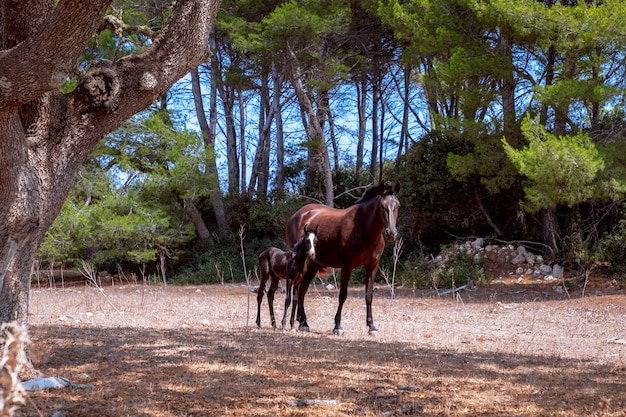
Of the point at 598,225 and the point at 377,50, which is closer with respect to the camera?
the point at 598,225

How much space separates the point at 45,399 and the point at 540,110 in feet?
51.1

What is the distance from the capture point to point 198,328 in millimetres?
8305

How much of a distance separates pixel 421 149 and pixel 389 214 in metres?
12.0

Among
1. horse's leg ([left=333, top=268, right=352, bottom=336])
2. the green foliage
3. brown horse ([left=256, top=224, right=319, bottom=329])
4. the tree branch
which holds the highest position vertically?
the green foliage

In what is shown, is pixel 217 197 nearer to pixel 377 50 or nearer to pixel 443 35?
pixel 377 50

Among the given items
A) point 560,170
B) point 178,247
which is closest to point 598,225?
point 560,170

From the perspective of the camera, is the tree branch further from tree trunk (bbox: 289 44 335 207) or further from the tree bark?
tree trunk (bbox: 289 44 335 207)

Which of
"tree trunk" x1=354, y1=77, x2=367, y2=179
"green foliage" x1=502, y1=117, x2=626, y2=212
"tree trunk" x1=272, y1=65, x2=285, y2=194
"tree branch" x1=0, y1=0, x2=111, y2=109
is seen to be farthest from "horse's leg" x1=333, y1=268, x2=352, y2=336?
"tree trunk" x1=354, y1=77, x2=367, y2=179

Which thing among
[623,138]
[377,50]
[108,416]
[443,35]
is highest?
[377,50]

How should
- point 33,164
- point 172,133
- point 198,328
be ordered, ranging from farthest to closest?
1. point 172,133
2. point 198,328
3. point 33,164

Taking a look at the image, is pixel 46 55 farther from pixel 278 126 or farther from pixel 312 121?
pixel 278 126

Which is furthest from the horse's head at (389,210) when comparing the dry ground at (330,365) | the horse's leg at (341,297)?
the dry ground at (330,365)

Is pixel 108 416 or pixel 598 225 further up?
pixel 598 225

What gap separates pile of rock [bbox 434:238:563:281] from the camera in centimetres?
1652
